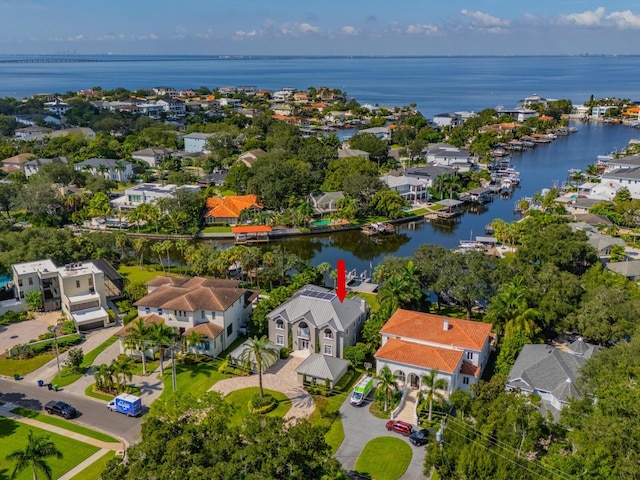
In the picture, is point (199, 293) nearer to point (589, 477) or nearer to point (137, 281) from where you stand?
point (137, 281)

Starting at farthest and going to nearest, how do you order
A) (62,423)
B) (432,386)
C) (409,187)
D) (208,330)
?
(409,187) → (208,330) → (432,386) → (62,423)

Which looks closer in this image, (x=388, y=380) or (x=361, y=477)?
(x=361, y=477)

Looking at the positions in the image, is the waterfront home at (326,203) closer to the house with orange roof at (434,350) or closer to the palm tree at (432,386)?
the house with orange roof at (434,350)

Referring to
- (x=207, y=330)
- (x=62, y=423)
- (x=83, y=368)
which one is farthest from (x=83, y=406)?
(x=207, y=330)

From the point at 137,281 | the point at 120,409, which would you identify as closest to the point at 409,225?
the point at 137,281

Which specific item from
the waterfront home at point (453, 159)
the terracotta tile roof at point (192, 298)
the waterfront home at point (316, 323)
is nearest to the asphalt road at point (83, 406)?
the terracotta tile roof at point (192, 298)

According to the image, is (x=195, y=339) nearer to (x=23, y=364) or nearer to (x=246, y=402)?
(x=246, y=402)
